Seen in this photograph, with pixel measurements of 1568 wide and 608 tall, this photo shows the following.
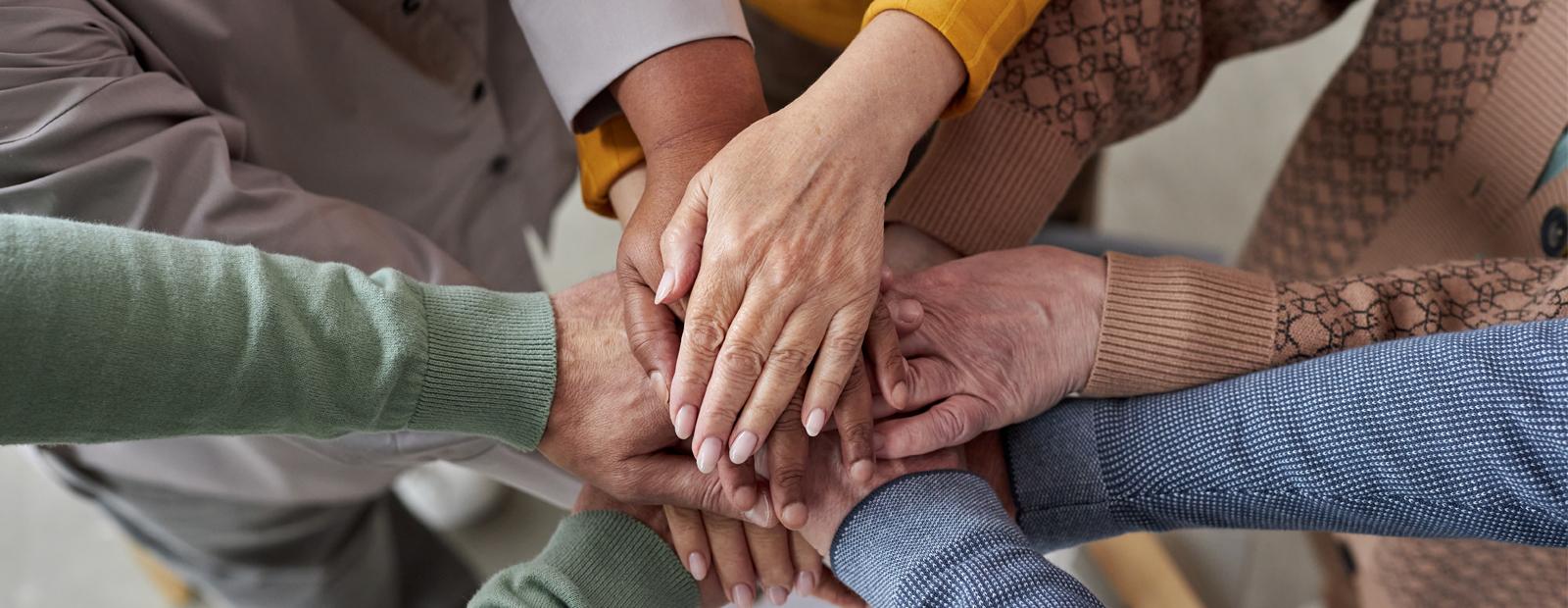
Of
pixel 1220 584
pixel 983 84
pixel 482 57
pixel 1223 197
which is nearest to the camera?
pixel 983 84

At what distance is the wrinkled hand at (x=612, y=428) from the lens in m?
0.86

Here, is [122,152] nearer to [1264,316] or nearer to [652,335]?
[652,335]

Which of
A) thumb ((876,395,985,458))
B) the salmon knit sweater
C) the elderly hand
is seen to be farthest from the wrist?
thumb ((876,395,985,458))

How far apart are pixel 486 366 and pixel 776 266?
232 mm

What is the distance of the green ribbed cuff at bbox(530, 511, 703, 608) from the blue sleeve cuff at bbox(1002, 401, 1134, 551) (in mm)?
299

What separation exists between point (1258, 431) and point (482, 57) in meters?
0.81

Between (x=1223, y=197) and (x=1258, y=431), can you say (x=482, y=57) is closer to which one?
(x=1258, y=431)

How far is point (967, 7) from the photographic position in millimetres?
882

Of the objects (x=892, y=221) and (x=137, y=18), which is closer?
(x=137, y=18)

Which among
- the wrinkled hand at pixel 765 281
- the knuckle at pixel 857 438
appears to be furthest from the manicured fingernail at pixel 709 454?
the knuckle at pixel 857 438

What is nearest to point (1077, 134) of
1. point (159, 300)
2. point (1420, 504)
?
point (1420, 504)

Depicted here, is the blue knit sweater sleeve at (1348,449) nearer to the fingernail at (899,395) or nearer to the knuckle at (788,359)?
the fingernail at (899,395)

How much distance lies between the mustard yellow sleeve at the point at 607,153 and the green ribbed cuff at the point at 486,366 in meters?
0.19

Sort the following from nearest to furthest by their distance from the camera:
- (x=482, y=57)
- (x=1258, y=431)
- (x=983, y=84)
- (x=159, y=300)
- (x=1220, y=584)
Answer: (x=159, y=300) < (x=1258, y=431) < (x=983, y=84) < (x=482, y=57) < (x=1220, y=584)
